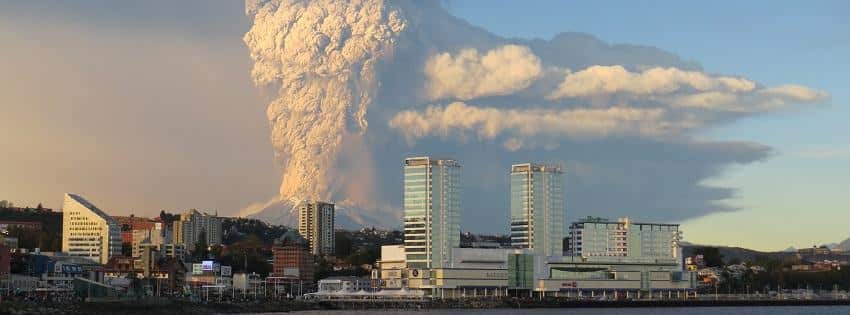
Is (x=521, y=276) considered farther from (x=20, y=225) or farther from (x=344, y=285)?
(x=20, y=225)

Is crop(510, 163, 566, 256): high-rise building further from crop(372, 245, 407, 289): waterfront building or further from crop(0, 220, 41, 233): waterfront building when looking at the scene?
crop(0, 220, 41, 233): waterfront building

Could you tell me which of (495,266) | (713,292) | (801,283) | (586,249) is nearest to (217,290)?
(495,266)

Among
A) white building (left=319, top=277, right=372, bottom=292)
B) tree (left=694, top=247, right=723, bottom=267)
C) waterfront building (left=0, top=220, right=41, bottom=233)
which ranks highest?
waterfront building (left=0, top=220, right=41, bottom=233)

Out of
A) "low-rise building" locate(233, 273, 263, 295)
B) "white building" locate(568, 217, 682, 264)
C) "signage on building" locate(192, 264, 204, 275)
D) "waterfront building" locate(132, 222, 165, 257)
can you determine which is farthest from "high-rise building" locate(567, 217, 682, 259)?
"waterfront building" locate(132, 222, 165, 257)

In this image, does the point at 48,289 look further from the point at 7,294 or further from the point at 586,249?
the point at 586,249

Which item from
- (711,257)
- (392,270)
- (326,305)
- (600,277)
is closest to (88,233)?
(392,270)

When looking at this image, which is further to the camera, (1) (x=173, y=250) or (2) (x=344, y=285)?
(1) (x=173, y=250)

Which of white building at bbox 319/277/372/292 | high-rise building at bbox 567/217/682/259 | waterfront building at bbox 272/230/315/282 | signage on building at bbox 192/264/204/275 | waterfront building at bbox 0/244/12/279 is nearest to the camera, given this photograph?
waterfront building at bbox 0/244/12/279
